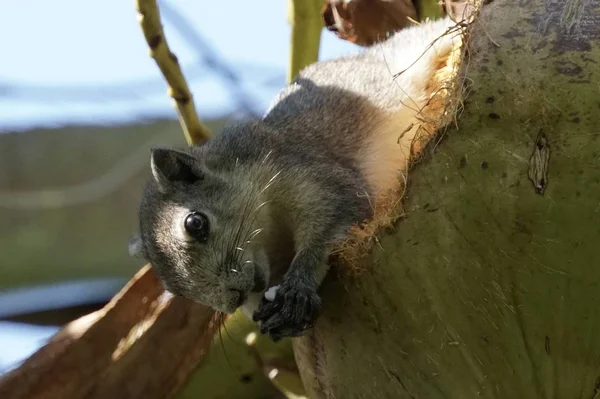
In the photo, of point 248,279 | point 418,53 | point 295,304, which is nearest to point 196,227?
point 248,279

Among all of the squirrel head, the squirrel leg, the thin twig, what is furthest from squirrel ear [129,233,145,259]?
the squirrel leg

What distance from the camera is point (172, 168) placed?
5.14ft

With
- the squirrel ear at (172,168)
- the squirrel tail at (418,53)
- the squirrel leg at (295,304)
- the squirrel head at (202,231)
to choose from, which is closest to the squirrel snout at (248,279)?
the squirrel head at (202,231)

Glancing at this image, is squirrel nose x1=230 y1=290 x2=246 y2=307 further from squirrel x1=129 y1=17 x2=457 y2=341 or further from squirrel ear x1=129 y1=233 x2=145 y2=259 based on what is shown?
squirrel ear x1=129 y1=233 x2=145 y2=259

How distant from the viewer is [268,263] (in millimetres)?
1475

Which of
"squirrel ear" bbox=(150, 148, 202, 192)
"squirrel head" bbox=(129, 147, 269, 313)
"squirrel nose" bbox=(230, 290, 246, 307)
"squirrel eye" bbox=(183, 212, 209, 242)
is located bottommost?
"squirrel nose" bbox=(230, 290, 246, 307)

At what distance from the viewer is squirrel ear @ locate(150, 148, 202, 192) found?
Result: 155 centimetres

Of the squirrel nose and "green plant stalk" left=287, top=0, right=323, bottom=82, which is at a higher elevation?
→ "green plant stalk" left=287, top=0, right=323, bottom=82

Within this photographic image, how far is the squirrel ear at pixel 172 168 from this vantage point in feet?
5.07

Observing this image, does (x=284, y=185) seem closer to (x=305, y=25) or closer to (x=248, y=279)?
(x=248, y=279)

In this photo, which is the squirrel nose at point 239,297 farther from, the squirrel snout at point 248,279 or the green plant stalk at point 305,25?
the green plant stalk at point 305,25

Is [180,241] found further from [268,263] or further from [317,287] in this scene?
[317,287]

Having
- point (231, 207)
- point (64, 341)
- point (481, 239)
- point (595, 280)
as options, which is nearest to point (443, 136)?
point (481, 239)

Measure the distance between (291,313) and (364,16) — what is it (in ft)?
2.40
